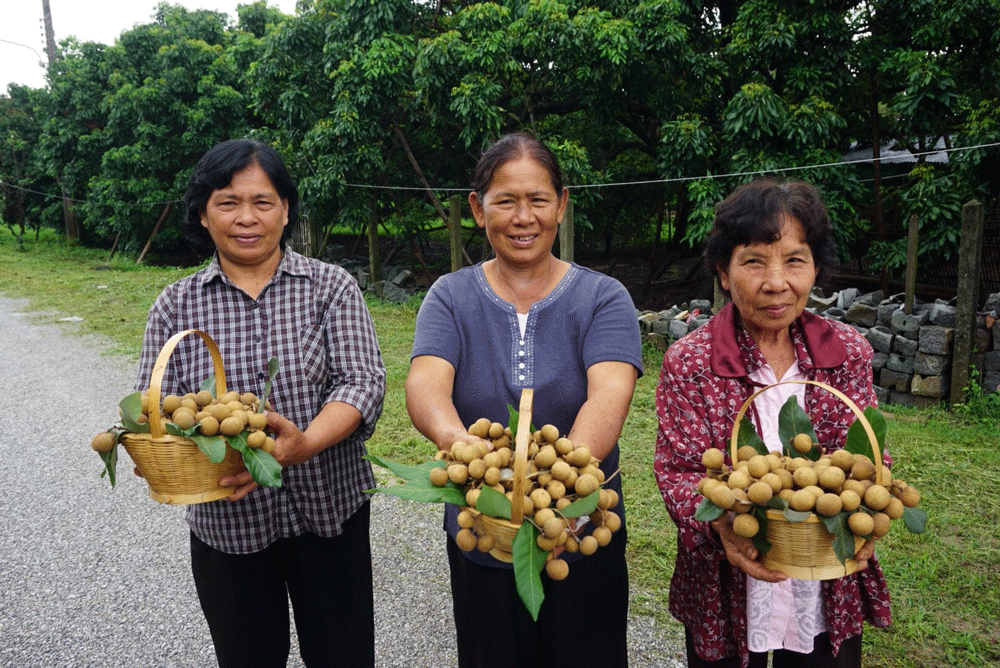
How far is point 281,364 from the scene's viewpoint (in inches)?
77.9

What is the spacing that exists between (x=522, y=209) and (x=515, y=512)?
783 mm

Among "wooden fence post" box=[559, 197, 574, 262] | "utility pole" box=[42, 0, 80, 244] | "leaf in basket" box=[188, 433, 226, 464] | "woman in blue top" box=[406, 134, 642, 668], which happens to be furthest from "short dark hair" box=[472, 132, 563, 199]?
"utility pole" box=[42, 0, 80, 244]

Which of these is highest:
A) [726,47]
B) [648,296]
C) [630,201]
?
[726,47]

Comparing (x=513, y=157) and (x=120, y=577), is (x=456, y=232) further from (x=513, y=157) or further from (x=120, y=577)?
(x=513, y=157)

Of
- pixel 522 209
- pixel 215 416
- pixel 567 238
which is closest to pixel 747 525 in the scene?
pixel 522 209

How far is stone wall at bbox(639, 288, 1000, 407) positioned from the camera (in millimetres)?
5750

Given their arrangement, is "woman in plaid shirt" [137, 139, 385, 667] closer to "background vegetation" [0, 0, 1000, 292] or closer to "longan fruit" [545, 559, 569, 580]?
"longan fruit" [545, 559, 569, 580]

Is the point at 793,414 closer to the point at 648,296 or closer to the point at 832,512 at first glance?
the point at 832,512

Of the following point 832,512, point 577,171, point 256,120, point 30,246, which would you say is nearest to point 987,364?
point 577,171

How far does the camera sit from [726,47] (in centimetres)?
774

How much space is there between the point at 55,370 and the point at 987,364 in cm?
919

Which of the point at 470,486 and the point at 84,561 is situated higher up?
the point at 470,486

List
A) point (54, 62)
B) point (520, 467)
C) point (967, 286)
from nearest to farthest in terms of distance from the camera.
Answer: point (520, 467), point (967, 286), point (54, 62)

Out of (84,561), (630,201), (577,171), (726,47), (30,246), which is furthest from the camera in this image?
(30,246)
